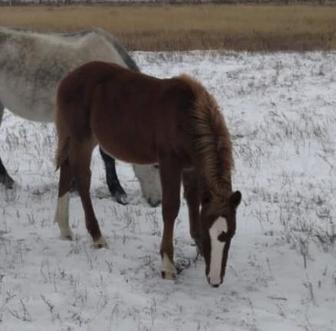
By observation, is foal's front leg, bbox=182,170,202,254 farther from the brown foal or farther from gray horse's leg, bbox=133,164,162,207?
gray horse's leg, bbox=133,164,162,207

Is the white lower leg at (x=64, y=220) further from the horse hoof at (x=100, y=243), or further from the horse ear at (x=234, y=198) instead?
the horse ear at (x=234, y=198)

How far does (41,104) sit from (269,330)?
14.7 feet

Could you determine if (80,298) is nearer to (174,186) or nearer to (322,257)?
(174,186)

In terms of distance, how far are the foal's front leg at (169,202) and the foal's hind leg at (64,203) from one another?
3.76 ft

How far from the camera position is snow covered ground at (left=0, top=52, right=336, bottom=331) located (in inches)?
173

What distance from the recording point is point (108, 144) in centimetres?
557

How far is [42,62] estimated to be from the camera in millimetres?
7715

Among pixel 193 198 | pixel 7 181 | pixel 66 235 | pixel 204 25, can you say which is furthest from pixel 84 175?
pixel 204 25

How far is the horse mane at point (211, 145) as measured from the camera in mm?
4617

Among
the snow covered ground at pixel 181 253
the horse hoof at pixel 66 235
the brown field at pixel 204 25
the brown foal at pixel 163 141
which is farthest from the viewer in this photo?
the brown field at pixel 204 25

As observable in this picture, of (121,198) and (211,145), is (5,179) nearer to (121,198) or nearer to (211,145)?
(121,198)

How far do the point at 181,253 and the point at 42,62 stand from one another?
3.26 metres

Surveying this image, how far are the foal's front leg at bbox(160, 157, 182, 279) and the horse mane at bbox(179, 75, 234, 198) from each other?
0.28 metres

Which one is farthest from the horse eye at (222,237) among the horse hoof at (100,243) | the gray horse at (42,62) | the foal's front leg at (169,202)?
the gray horse at (42,62)
